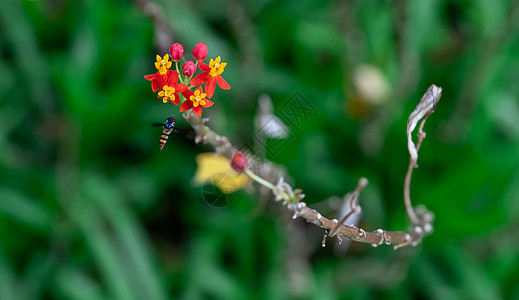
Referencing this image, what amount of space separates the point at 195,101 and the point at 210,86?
2 centimetres

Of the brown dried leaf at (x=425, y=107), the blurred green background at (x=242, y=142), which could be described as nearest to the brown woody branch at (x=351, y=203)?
the brown dried leaf at (x=425, y=107)

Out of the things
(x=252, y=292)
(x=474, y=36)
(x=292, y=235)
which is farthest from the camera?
(x=474, y=36)

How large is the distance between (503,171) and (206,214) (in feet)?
2.43

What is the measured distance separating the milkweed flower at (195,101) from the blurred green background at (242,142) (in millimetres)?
752

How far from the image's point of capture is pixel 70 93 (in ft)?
3.91

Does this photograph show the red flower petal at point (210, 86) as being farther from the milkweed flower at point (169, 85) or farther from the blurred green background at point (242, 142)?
the blurred green background at point (242, 142)

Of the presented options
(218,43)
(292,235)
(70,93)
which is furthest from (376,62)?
(70,93)

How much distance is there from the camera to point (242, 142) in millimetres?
1176

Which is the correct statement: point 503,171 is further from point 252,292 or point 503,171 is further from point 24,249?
point 24,249

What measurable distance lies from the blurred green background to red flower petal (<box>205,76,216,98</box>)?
2.44 feet

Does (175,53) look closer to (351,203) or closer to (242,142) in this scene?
(351,203)

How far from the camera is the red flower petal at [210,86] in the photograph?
1.20ft

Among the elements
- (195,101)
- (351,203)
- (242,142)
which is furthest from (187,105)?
(242,142)

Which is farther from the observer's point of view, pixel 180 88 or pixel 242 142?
pixel 242 142
